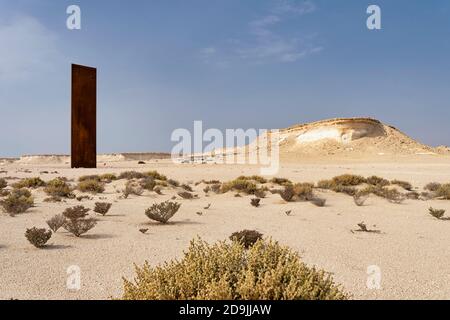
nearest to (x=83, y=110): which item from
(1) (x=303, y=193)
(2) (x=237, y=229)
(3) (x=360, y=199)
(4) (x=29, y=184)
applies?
(4) (x=29, y=184)

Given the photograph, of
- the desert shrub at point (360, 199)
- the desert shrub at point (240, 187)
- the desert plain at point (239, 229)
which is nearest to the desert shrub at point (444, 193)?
the desert plain at point (239, 229)

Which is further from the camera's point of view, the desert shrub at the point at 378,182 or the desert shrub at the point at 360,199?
the desert shrub at the point at 378,182

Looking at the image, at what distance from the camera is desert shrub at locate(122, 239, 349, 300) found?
11.1 ft

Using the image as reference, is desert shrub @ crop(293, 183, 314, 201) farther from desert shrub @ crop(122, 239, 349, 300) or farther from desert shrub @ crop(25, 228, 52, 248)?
desert shrub @ crop(122, 239, 349, 300)

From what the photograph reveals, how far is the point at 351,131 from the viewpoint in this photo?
66.3 metres

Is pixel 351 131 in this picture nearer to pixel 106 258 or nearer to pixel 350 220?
pixel 350 220

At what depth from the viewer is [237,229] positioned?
30.5 feet

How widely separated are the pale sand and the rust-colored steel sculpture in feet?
59.7

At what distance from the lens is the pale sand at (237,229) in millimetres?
5344

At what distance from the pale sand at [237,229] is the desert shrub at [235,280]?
4.65 ft

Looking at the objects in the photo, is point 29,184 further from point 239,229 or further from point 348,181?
point 348,181

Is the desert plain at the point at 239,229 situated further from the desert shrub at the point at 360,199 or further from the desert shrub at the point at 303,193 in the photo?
the desert shrub at the point at 303,193

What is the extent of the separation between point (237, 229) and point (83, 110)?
77.8ft

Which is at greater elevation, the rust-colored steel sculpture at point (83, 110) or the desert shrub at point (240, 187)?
the rust-colored steel sculpture at point (83, 110)
